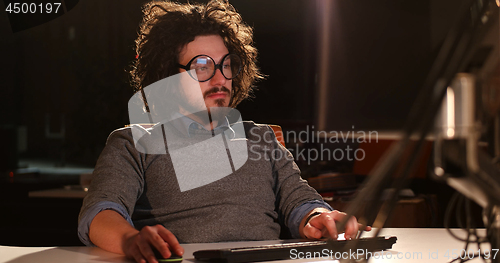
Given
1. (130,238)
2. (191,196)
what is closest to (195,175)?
(191,196)

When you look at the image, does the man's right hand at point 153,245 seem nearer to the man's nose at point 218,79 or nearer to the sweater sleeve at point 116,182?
the sweater sleeve at point 116,182

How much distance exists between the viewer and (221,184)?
1.24 meters

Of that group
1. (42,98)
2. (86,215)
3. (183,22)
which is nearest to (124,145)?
(86,215)

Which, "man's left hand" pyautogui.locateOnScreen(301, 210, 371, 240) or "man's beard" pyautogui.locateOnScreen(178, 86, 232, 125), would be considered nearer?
"man's left hand" pyautogui.locateOnScreen(301, 210, 371, 240)

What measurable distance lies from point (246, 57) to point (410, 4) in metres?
2.73

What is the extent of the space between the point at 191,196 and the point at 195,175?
6 cm

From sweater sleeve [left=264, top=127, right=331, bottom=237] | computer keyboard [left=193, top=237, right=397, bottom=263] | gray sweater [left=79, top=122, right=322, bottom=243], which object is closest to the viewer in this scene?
computer keyboard [left=193, top=237, right=397, bottom=263]

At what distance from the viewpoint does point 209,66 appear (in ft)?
4.61

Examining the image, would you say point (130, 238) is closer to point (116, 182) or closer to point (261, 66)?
point (116, 182)

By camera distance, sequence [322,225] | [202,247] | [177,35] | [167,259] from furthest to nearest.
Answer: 1. [177,35]
2. [322,225]
3. [202,247]
4. [167,259]

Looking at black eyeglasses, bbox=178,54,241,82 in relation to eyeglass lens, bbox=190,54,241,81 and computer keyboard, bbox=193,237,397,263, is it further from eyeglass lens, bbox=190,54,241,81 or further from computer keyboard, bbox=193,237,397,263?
computer keyboard, bbox=193,237,397,263

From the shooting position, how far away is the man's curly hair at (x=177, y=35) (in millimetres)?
1554

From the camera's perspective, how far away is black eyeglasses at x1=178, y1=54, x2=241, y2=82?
1.40 metres

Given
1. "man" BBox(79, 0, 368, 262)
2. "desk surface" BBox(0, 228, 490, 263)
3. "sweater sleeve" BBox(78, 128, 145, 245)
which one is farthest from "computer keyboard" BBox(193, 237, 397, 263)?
"sweater sleeve" BBox(78, 128, 145, 245)
